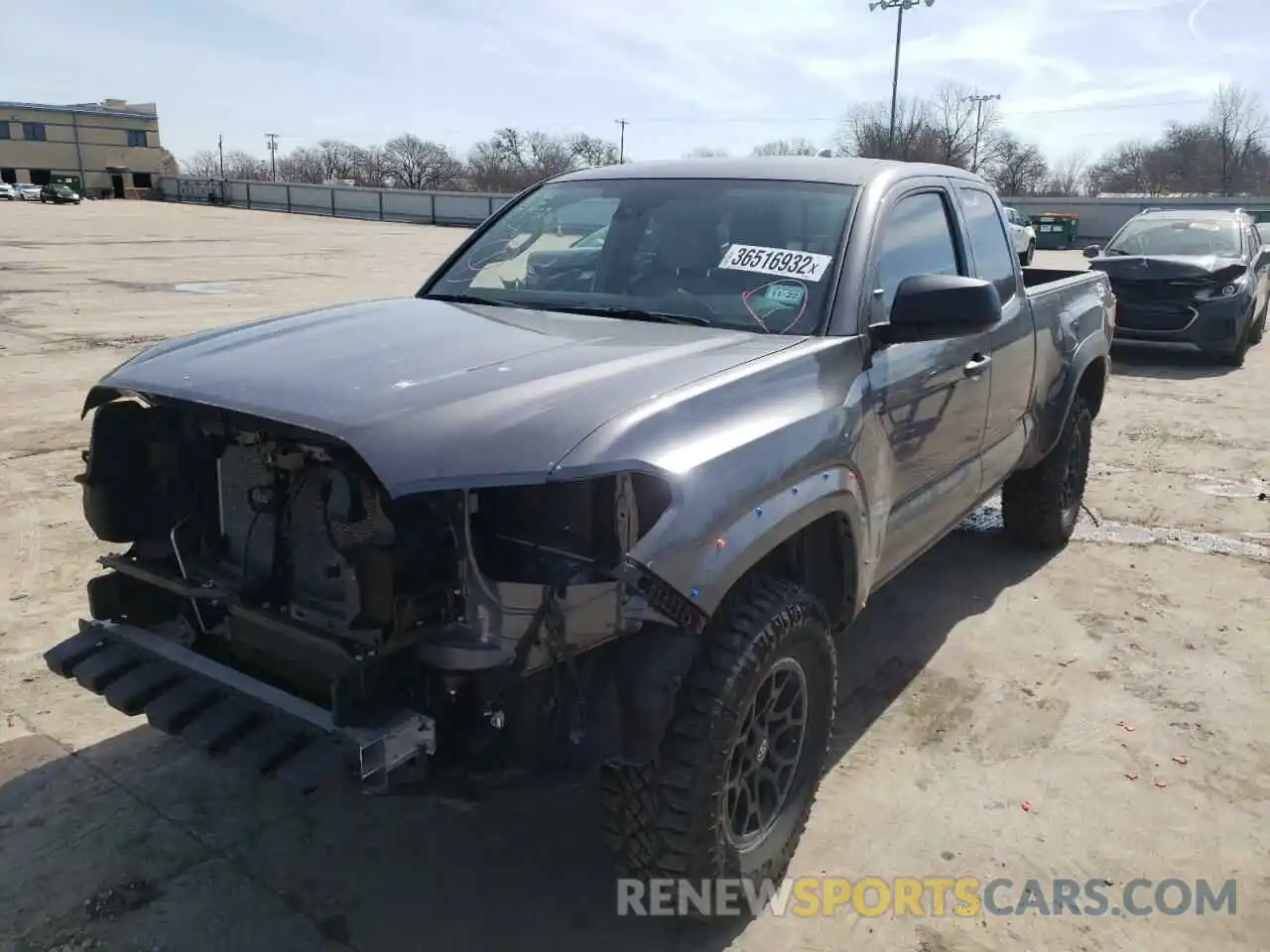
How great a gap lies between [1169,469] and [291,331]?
6.34 metres

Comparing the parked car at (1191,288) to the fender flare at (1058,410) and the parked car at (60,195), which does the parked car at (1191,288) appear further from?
the parked car at (60,195)

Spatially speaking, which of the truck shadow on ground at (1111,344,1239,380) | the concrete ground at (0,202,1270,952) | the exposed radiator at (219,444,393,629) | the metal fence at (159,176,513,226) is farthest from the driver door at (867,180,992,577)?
the metal fence at (159,176,513,226)

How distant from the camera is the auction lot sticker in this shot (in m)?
3.19

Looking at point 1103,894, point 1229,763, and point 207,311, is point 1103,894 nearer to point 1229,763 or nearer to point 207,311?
point 1229,763

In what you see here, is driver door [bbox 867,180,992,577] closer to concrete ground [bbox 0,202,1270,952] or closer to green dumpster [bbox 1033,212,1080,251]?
concrete ground [bbox 0,202,1270,952]

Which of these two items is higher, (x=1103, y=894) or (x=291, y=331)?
(x=291, y=331)

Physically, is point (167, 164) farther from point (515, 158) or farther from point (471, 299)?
point (471, 299)

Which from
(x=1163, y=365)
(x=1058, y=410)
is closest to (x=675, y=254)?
(x=1058, y=410)

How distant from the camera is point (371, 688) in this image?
7.09ft

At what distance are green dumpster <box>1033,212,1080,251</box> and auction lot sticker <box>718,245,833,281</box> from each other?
131ft

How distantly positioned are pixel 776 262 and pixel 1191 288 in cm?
963

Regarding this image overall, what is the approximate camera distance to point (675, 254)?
3.47 m

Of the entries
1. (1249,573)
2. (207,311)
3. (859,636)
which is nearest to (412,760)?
(859,636)

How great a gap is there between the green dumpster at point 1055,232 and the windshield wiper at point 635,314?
4011 centimetres
